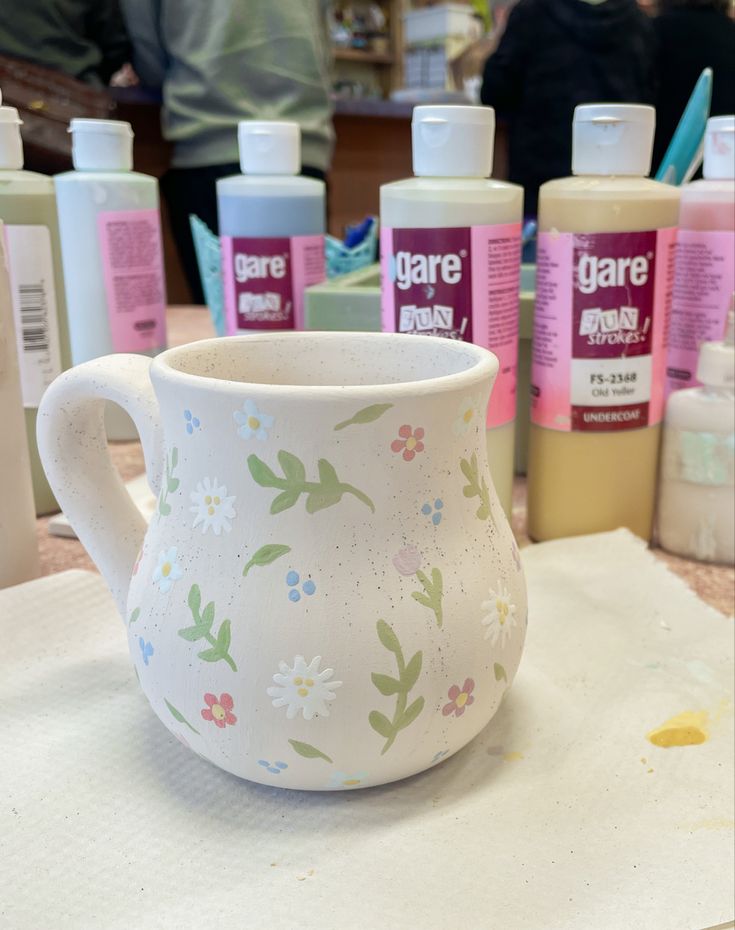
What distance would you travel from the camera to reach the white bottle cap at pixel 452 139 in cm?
49

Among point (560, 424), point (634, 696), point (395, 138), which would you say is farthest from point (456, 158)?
point (395, 138)

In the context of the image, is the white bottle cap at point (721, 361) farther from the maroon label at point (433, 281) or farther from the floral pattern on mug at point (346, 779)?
the floral pattern on mug at point (346, 779)

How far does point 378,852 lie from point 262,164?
1.73ft

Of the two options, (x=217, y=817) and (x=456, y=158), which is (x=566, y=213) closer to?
(x=456, y=158)

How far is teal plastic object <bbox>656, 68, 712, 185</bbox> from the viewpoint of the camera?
647 millimetres

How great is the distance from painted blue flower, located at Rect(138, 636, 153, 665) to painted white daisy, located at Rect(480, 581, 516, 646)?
4.6 inches

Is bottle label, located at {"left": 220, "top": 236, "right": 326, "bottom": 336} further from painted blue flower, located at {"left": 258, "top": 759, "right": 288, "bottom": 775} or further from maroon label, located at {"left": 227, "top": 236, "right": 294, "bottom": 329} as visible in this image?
painted blue flower, located at {"left": 258, "top": 759, "right": 288, "bottom": 775}

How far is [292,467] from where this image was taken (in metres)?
0.29

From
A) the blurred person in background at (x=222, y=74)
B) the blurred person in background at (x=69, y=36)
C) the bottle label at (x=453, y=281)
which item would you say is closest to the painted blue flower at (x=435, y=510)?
the bottle label at (x=453, y=281)

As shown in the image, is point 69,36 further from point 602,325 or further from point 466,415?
point 466,415

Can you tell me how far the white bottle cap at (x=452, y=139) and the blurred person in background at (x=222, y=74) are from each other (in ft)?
3.12

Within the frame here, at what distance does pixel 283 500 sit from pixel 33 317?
0.35 meters

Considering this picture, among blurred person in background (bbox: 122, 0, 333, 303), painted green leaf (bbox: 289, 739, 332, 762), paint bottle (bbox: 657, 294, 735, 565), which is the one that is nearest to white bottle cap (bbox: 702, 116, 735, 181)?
paint bottle (bbox: 657, 294, 735, 565)

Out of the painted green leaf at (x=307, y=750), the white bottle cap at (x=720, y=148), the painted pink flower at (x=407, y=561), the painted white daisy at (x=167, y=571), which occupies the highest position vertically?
the white bottle cap at (x=720, y=148)
